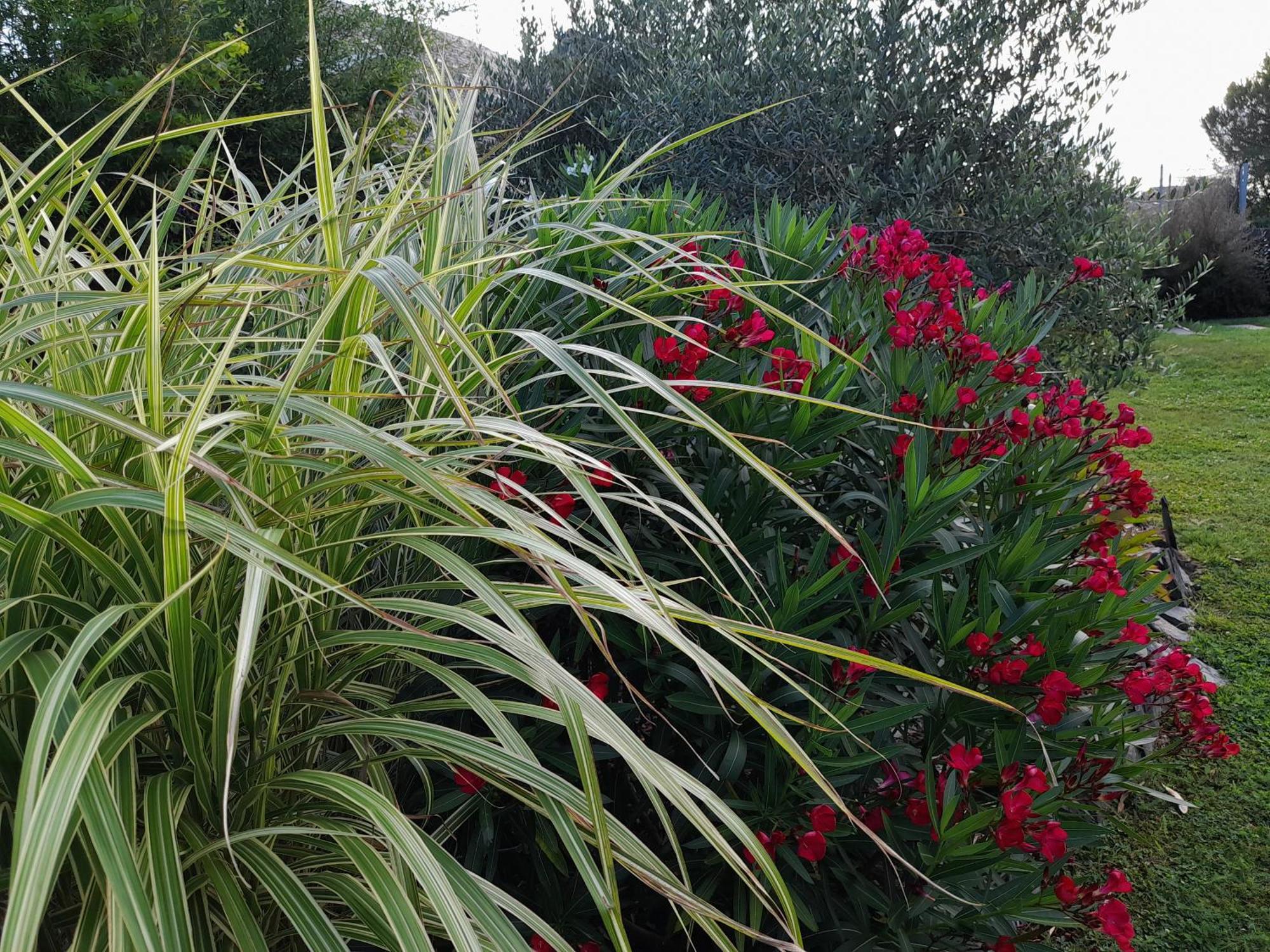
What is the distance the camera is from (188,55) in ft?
17.2

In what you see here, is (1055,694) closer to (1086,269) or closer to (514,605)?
(514,605)

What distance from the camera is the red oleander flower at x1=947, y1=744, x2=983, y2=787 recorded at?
4.31ft

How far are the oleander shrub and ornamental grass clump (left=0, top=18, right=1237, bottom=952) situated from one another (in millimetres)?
11

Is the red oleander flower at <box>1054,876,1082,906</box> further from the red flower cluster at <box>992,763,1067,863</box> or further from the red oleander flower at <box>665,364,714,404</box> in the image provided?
the red oleander flower at <box>665,364,714,404</box>

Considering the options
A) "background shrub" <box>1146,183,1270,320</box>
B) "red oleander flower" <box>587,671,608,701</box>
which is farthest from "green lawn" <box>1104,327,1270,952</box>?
"background shrub" <box>1146,183,1270,320</box>

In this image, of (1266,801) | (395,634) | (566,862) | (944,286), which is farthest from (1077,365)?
(395,634)

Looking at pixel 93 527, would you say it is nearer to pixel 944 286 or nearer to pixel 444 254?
pixel 444 254

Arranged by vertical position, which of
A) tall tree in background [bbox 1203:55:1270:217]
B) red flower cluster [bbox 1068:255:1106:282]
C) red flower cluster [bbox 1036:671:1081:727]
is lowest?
red flower cluster [bbox 1036:671:1081:727]

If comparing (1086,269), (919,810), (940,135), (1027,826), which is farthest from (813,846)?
(940,135)

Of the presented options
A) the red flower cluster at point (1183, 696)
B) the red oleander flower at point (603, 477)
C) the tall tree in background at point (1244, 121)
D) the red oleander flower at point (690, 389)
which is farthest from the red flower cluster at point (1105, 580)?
the tall tree in background at point (1244, 121)

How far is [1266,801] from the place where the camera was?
3.03 m

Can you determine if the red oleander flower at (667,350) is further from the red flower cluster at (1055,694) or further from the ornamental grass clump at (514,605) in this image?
the red flower cluster at (1055,694)

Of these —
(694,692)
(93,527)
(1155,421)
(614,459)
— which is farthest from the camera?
(1155,421)

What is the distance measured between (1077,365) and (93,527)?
15.2ft
